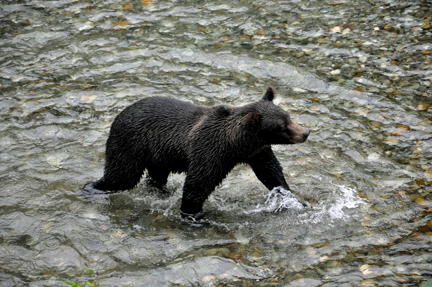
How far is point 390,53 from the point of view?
32.6 ft

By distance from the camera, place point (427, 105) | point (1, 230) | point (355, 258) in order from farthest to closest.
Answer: point (427, 105) < point (1, 230) < point (355, 258)

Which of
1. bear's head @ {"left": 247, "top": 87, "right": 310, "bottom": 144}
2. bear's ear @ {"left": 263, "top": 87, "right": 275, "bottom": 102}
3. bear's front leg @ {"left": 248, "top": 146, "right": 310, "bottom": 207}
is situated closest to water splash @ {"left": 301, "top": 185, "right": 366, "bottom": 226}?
Answer: bear's front leg @ {"left": 248, "top": 146, "right": 310, "bottom": 207}

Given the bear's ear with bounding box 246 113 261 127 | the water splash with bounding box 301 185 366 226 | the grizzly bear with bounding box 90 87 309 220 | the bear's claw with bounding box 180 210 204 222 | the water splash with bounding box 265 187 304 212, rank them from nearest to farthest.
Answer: the bear's ear with bounding box 246 113 261 127 → the grizzly bear with bounding box 90 87 309 220 → the water splash with bounding box 301 185 366 226 → the bear's claw with bounding box 180 210 204 222 → the water splash with bounding box 265 187 304 212

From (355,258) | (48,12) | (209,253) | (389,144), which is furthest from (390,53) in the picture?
(48,12)

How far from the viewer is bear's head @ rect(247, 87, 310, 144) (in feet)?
20.1

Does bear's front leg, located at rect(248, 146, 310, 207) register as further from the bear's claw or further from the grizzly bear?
the bear's claw

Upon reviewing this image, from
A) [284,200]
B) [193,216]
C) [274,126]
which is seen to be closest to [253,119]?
[274,126]

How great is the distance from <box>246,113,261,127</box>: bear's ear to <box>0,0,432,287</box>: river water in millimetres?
1401

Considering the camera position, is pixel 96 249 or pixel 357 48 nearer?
pixel 96 249

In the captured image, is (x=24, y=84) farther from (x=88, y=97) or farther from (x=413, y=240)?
(x=413, y=240)

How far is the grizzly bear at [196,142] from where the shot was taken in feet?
20.4

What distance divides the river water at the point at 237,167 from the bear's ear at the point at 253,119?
140 cm

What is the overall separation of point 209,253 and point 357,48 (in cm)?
652

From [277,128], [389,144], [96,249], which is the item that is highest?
[277,128]
